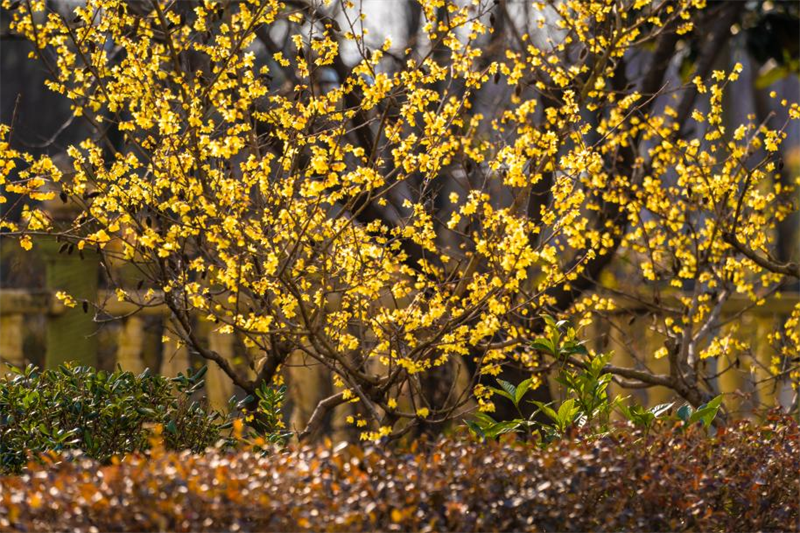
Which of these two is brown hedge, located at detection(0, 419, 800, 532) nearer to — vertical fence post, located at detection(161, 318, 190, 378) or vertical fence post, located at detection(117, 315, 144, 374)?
vertical fence post, located at detection(117, 315, 144, 374)

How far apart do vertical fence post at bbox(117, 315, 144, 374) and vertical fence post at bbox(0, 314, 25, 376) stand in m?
0.83

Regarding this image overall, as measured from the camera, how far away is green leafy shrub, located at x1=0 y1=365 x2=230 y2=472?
4738mm

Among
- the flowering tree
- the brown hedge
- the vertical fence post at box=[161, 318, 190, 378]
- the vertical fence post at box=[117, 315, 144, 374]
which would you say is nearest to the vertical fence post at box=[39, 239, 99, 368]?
the vertical fence post at box=[117, 315, 144, 374]

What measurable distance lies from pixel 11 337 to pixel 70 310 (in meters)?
0.65

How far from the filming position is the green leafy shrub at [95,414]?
4.74 metres

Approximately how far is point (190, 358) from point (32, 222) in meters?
4.47

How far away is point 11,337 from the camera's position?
27.2 ft

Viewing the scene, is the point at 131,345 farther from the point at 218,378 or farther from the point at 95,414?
the point at 95,414

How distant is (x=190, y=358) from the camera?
9484 mm

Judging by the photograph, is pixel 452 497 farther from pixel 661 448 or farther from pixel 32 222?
pixel 32 222

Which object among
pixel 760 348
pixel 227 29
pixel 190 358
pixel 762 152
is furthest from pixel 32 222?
pixel 762 152

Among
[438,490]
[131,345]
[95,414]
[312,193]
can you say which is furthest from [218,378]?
[438,490]

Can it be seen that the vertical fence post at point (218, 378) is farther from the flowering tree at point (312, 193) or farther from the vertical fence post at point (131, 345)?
the flowering tree at point (312, 193)

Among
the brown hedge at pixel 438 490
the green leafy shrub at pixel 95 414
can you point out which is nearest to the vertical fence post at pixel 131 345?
the green leafy shrub at pixel 95 414
